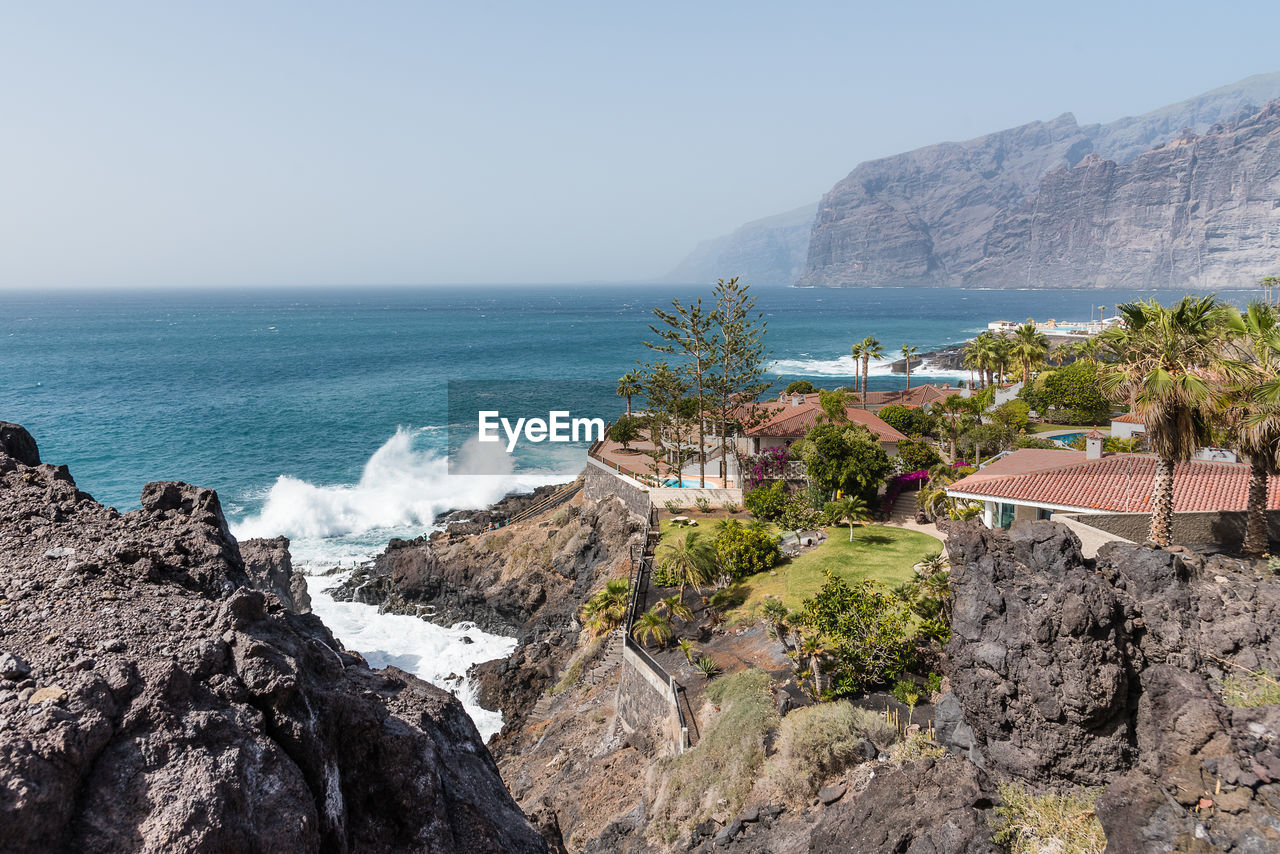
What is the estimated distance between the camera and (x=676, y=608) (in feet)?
75.1

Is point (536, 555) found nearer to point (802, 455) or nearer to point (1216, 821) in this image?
point (802, 455)

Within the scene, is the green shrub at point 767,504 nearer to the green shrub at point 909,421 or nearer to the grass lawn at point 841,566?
the grass lawn at point 841,566

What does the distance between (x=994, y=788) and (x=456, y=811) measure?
9.44 m

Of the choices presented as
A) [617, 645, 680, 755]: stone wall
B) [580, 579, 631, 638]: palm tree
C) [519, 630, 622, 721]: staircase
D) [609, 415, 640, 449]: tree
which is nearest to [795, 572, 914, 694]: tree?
[617, 645, 680, 755]: stone wall

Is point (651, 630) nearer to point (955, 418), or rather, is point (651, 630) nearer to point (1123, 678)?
point (1123, 678)

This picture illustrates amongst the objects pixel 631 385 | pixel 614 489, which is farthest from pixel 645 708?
pixel 631 385

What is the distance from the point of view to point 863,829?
40.8 feet

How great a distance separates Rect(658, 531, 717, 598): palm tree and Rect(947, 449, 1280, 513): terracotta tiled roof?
25.3 feet

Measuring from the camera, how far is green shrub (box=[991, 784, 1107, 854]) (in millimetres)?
10844

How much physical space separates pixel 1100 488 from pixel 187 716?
22785mm

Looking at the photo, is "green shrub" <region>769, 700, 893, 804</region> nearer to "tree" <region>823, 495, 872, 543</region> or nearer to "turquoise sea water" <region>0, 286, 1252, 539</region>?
"tree" <region>823, 495, 872, 543</region>

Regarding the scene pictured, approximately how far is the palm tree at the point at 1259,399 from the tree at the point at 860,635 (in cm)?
758

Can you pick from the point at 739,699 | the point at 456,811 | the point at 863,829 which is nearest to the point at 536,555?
the point at 739,699

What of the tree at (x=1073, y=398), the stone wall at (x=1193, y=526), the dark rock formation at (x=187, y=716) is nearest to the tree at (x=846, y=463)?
the stone wall at (x=1193, y=526)
